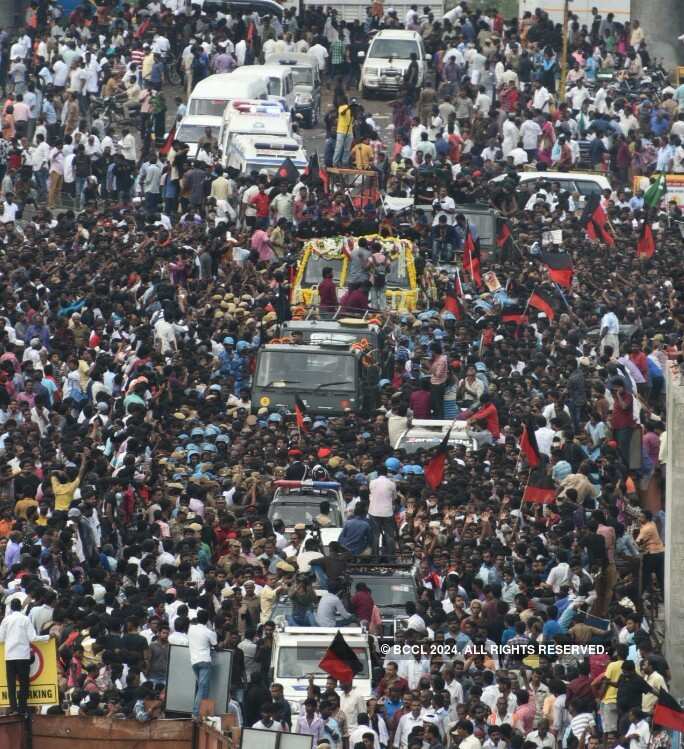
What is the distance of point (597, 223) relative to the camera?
39.5 m

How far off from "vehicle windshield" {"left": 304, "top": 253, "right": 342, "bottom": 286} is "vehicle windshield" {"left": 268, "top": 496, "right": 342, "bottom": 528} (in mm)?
8743

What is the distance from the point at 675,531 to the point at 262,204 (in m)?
16.2

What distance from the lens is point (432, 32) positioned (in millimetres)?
55062

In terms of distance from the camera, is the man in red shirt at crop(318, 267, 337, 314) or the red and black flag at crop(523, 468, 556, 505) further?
the man in red shirt at crop(318, 267, 337, 314)

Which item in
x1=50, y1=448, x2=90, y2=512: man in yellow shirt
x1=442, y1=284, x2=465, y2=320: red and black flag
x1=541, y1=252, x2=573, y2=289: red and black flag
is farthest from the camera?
→ x1=541, y1=252, x2=573, y2=289: red and black flag

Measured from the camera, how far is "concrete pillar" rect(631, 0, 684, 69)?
2266 inches

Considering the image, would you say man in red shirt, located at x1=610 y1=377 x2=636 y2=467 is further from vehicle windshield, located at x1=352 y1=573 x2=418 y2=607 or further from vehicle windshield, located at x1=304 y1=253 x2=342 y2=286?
vehicle windshield, located at x1=304 y1=253 x2=342 y2=286

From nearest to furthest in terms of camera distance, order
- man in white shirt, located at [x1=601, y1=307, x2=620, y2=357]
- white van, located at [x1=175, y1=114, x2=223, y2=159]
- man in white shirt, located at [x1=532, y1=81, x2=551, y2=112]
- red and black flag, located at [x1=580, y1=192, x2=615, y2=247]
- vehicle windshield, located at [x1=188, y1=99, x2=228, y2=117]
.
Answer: man in white shirt, located at [x1=601, y1=307, x2=620, y2=357]
red and black flag, located at [x1=580, y1=192, x2=615, y2=247]
white van, located at [x1=175, y1=114, x2=223, y2=159]
vehicle windshield, located at [x1=188, y1=99, x2=228, y2=117]
man in white shirt, located at [x1=532, y1=81, x2=551, y2=112]

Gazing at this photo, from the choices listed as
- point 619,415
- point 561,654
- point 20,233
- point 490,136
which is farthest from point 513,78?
point 561,654

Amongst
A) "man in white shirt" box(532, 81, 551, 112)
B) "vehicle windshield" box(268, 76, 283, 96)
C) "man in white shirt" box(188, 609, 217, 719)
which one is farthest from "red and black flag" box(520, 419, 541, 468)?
"man in white shirt" box(532, 81, 551, 112)

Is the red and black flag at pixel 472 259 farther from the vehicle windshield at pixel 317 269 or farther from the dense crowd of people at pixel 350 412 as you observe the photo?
the vehicle windshield at pixel 317 269

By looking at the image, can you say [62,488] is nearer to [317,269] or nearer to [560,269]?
[317,269]

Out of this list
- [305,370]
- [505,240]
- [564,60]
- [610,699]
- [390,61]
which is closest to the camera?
[610,699]

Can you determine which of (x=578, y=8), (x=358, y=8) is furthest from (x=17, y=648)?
(x=578, y=8)
